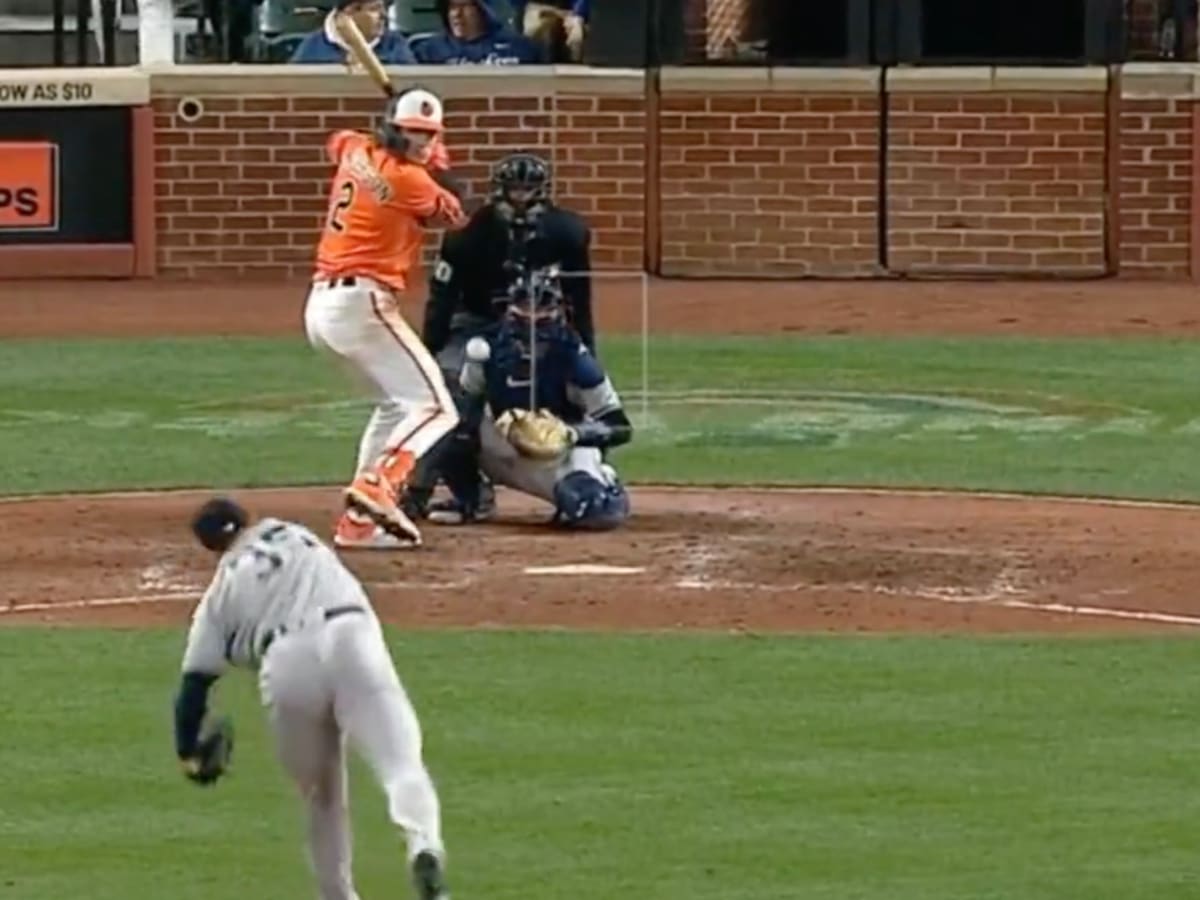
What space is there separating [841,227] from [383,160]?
11574mm

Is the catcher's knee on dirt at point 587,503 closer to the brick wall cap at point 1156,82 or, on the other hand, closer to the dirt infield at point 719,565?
the dirt infield at point 719,565

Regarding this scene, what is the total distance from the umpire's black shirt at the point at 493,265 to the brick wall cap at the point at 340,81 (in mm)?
10058

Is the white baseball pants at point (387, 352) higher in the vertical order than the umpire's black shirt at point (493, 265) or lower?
lower

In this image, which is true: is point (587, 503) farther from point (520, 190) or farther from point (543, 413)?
point (520, 190)

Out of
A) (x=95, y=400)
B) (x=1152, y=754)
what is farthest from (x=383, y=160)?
(x=95, y=400)

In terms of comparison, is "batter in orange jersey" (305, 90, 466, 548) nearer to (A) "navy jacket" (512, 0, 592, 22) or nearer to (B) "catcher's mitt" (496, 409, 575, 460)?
(B) "catcher's mitt" (496, 409, 575, 460)

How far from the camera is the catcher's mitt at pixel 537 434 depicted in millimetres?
14383

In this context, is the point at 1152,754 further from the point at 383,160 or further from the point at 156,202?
the point at 156,202

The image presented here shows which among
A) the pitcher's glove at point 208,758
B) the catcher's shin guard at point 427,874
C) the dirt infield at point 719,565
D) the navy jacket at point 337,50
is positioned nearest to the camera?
the catcher's shin guard at point 427,874

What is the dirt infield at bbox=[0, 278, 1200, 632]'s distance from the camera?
502 inches

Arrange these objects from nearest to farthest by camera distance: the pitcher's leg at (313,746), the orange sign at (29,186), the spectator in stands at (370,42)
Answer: the pitcher's leg at (313,746) < the spectator in stands at (370,42) < the orange sign at (29,186)

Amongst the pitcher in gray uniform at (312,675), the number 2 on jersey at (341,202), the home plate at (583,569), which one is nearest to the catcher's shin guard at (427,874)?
the pitcher in gray uniform at (312,675)

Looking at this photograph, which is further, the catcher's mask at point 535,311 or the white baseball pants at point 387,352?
the catcher's mask at point 535,311

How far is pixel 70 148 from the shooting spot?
24.3 meters
